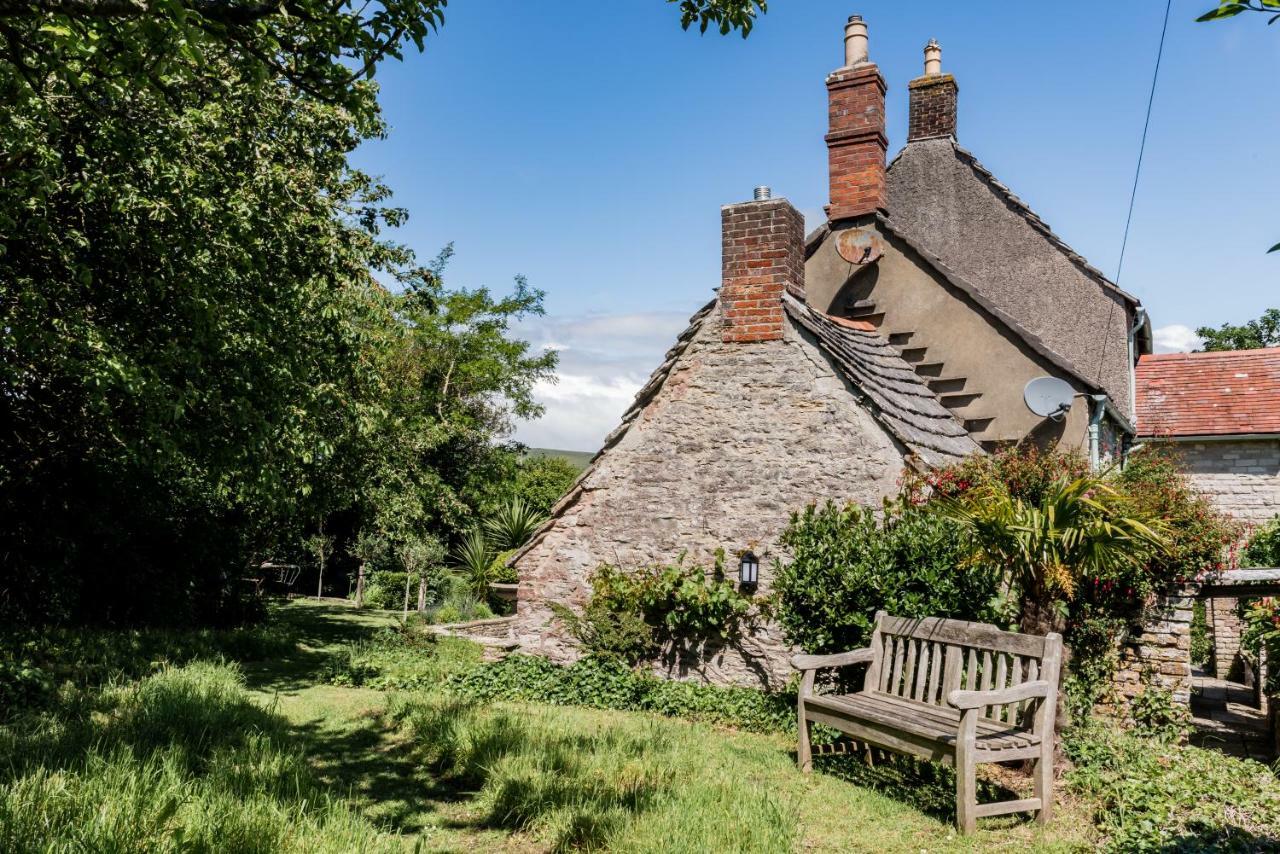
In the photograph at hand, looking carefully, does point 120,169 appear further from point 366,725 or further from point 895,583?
point 895,583

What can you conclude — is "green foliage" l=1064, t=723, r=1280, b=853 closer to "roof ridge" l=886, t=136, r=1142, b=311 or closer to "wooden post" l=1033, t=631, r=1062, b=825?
"wooden post" l=1033, t=631, r=1062, b=825

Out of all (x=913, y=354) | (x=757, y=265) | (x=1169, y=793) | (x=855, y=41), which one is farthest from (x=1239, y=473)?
(x=1169, y=793)

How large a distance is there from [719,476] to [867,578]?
2643 millimetres

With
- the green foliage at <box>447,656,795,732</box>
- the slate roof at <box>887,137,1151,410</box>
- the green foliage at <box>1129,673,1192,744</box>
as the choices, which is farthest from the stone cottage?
the green foliage at <box>1129,673,1192,744</box>

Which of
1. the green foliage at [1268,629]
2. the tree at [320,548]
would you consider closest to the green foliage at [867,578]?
the green foliage at [1268,629]

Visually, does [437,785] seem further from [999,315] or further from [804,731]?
[999,315]

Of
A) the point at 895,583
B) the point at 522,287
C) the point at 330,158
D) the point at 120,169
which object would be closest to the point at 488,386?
the point at 522,287

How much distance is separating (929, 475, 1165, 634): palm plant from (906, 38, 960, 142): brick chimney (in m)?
11.8

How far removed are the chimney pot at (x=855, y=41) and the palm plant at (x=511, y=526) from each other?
1240cm

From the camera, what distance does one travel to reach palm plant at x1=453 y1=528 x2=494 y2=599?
2002 centimetres

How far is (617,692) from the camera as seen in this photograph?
31.9 feet

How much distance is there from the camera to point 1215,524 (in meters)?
7.70

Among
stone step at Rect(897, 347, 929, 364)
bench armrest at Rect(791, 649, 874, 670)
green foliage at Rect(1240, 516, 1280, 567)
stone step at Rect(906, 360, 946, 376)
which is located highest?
stone step at Rect(897, 347, 929, 364)

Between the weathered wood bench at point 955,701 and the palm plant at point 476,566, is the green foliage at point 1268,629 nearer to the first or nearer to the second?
the weathered wood bench at point 955,701
